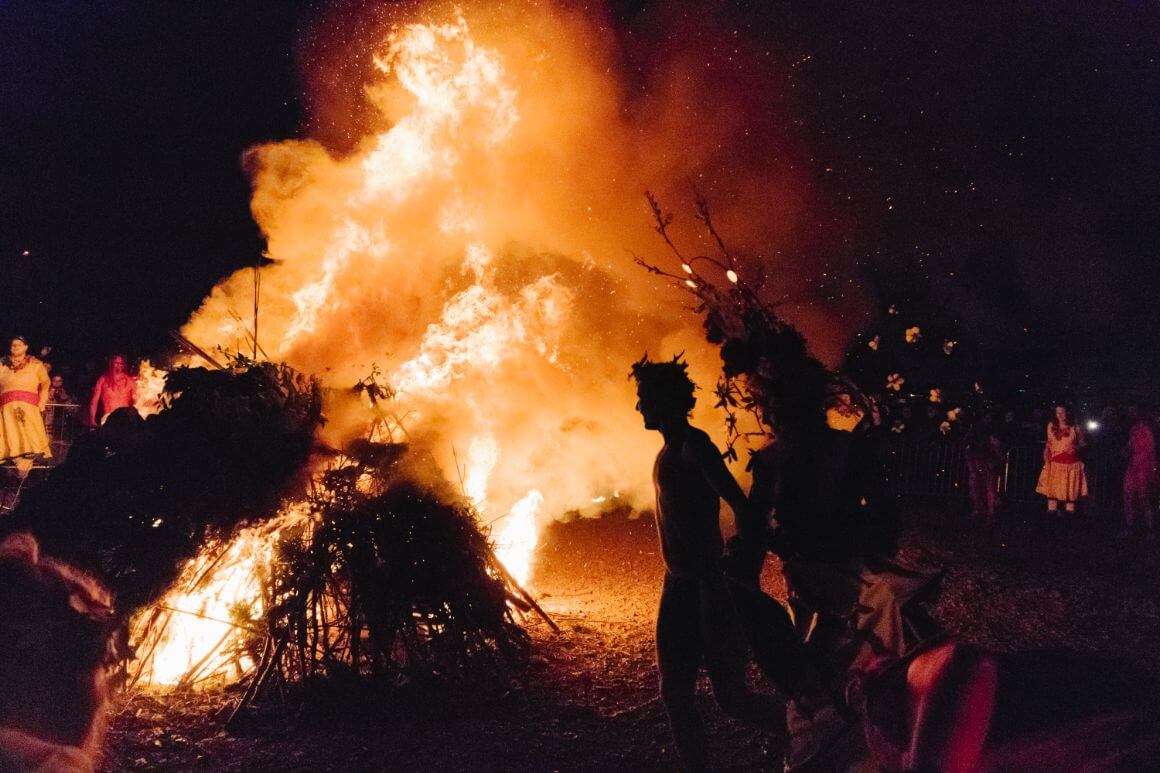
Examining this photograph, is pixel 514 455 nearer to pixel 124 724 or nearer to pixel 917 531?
pixel 124 724

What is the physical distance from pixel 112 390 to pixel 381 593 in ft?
24.0

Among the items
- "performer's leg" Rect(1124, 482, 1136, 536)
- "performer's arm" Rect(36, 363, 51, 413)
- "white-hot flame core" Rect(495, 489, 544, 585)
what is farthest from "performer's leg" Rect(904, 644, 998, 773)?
"performer's arm" Rect(36, 363, 51, 413)

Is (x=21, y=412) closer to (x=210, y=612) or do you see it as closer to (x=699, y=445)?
(x=210, y=612)

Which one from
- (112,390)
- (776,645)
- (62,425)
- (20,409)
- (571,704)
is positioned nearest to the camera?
(776,645)

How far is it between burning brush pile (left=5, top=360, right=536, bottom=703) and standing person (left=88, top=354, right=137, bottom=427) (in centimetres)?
586

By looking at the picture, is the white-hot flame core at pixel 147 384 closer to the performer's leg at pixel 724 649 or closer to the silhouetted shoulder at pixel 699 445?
the silhouetted shoulder at pixel 699 445

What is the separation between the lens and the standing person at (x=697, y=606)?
3.63 metres

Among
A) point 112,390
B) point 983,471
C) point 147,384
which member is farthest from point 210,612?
point 983,471

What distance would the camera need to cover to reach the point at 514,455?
320 inches

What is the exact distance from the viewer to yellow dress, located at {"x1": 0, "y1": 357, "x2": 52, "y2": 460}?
9734mm

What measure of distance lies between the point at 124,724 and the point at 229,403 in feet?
6.35

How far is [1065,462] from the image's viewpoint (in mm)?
12367

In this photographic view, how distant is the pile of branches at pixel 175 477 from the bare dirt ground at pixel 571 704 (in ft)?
2.89

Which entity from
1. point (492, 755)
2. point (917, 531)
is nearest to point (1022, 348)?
point (917, 531)
